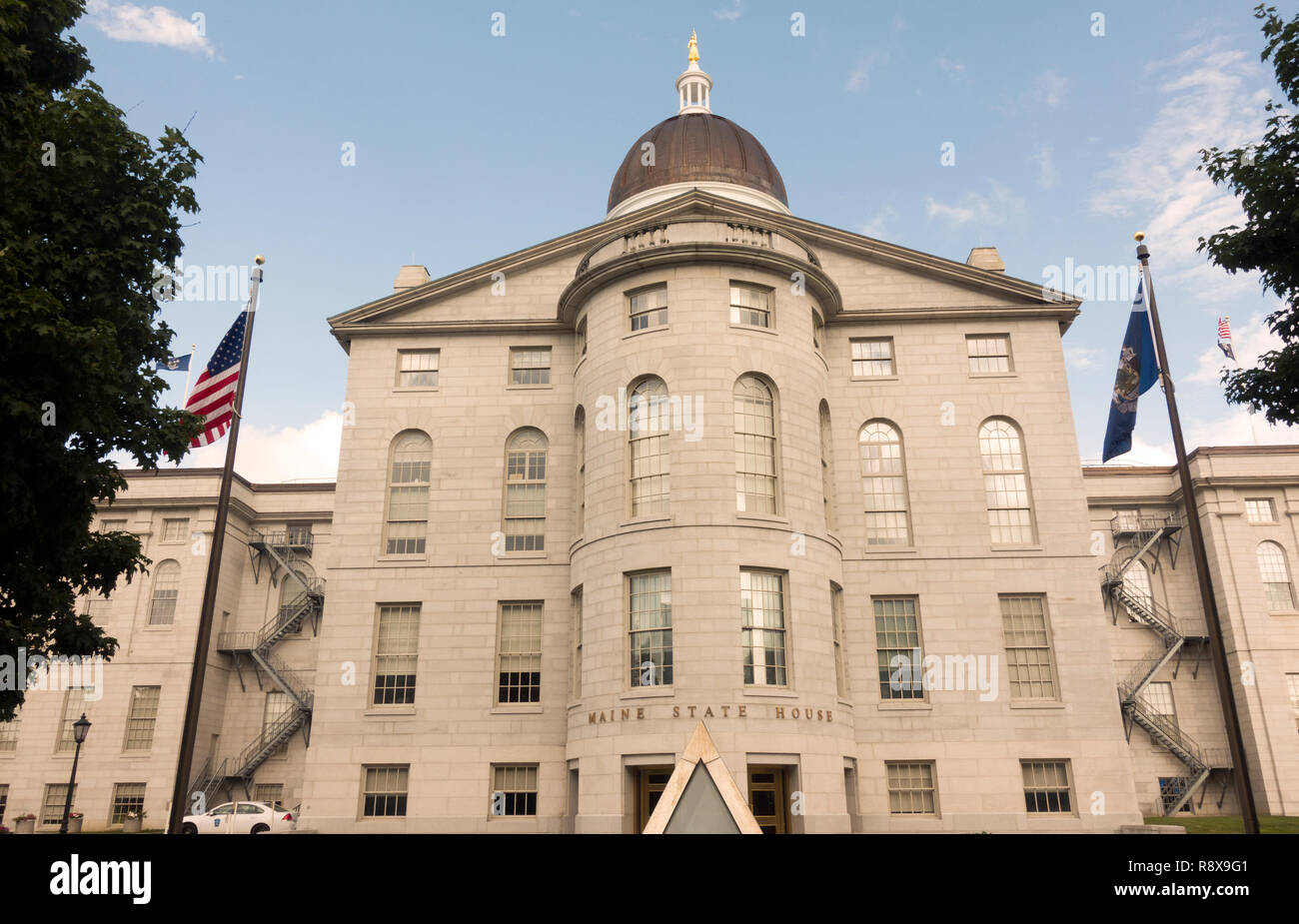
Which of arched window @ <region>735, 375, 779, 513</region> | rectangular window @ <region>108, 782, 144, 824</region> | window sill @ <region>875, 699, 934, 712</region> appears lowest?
rectangular window @ <region>108, 782, 144, 824</region>

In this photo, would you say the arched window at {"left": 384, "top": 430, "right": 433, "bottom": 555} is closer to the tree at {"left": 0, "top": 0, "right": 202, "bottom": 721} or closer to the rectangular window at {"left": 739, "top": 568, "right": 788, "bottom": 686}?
the rectangular window at {"left": 739, "top": 568, "right": 788, "bottom": 686}

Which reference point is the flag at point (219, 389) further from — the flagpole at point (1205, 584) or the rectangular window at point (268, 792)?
the rectangular window at point (268, 792)

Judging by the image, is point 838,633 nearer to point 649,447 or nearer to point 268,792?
point 649,447

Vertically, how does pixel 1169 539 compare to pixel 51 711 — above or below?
above

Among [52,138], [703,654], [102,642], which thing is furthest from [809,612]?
[52,138]

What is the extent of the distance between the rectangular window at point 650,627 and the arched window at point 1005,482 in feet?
39.4

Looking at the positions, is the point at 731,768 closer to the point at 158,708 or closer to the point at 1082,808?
the point at 1082,808

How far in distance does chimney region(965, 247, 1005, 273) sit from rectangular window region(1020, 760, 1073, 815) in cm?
1753

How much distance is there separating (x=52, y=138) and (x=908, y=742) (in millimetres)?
25854

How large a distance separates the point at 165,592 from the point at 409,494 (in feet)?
71.6

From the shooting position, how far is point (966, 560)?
29188 mm

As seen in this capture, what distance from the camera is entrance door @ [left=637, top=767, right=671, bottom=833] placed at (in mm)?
24391

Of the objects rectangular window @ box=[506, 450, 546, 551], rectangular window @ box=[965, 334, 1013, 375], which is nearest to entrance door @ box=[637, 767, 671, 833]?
rectangular window @ box=[506, 450, 546, 551]

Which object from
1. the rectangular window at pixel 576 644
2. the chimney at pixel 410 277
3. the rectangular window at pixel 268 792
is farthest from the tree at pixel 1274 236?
the rectangular window at pixel 268 792
